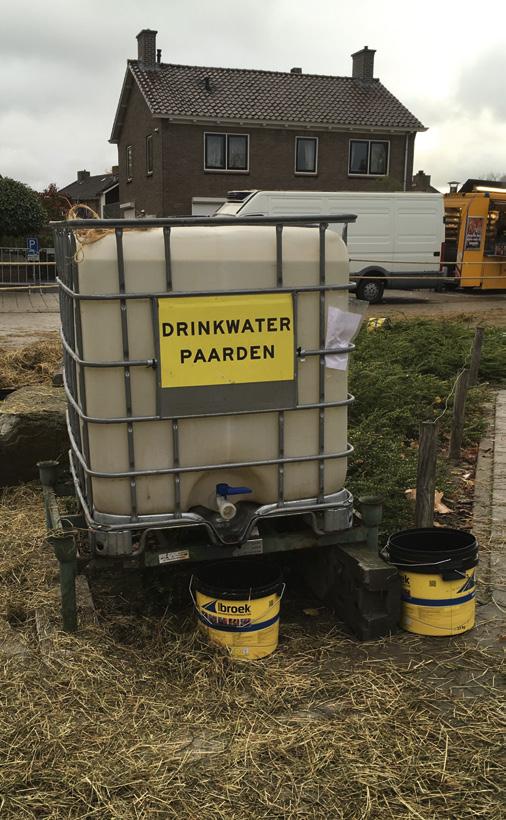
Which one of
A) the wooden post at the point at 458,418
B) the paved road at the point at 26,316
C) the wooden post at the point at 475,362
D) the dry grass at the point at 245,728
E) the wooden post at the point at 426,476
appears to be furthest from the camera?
the paved road at the point at 26,316

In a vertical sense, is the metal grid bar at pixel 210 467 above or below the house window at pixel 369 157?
below

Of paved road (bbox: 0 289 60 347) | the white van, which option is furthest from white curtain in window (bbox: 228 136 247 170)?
the white van

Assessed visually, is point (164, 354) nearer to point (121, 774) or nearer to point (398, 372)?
point (121, 774)

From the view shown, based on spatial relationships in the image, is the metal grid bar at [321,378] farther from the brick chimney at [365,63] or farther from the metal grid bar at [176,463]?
the brick chimney at [365,63]

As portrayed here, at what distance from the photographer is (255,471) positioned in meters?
4.02

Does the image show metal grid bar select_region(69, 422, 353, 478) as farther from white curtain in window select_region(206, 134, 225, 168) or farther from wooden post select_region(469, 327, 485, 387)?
white curtain in window select_region(206, 134, 225, 168)

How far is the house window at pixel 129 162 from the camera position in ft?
118

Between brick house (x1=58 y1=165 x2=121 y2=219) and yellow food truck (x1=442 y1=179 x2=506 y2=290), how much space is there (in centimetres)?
1612

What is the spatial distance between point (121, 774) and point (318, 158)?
31.8 meters

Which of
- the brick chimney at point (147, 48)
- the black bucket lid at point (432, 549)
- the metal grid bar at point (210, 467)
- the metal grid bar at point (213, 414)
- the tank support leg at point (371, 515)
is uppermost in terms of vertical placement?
the brick chimney at point (147, 48)

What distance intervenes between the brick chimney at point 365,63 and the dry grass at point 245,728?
3436 centimetres

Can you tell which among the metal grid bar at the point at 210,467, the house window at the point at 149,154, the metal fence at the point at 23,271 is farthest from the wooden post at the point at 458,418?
the house window at the point at 149,154

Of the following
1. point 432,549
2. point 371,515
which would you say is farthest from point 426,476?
point 371,515

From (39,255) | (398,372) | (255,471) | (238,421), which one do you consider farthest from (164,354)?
(39,255)
